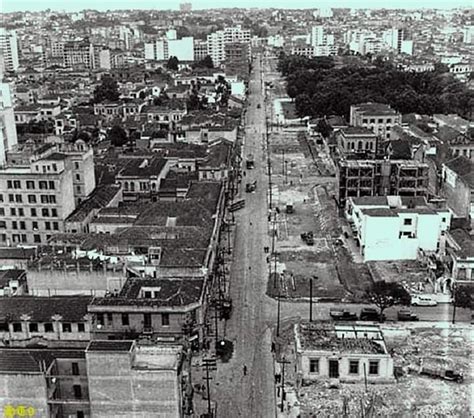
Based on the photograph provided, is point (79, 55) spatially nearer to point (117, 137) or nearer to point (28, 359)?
point (117, 137)

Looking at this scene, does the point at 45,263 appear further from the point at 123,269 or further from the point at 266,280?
the point at 266,280

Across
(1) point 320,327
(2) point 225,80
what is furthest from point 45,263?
(2) point 225,80

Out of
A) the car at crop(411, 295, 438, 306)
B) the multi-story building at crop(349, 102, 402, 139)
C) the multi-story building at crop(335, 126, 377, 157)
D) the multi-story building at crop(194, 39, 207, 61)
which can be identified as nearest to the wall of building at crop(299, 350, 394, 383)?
the car at crop(411, 295, 438, 306)

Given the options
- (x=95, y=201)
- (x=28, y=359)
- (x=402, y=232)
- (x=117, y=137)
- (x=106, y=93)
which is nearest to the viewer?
(x=28, y=359)

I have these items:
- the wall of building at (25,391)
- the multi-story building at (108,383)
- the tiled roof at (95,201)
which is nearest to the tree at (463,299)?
the multi-story building at (108,383)

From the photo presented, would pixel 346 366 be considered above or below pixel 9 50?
below

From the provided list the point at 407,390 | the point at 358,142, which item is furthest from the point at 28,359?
the point at 358,142

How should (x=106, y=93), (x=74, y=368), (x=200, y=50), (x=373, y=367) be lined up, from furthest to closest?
(x=200, y=50), (x=106, y=93), (x=373, y=367), (x=74, y=368)

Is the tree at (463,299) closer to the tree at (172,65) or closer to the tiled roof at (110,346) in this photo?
the tiled roof at (110,346)
